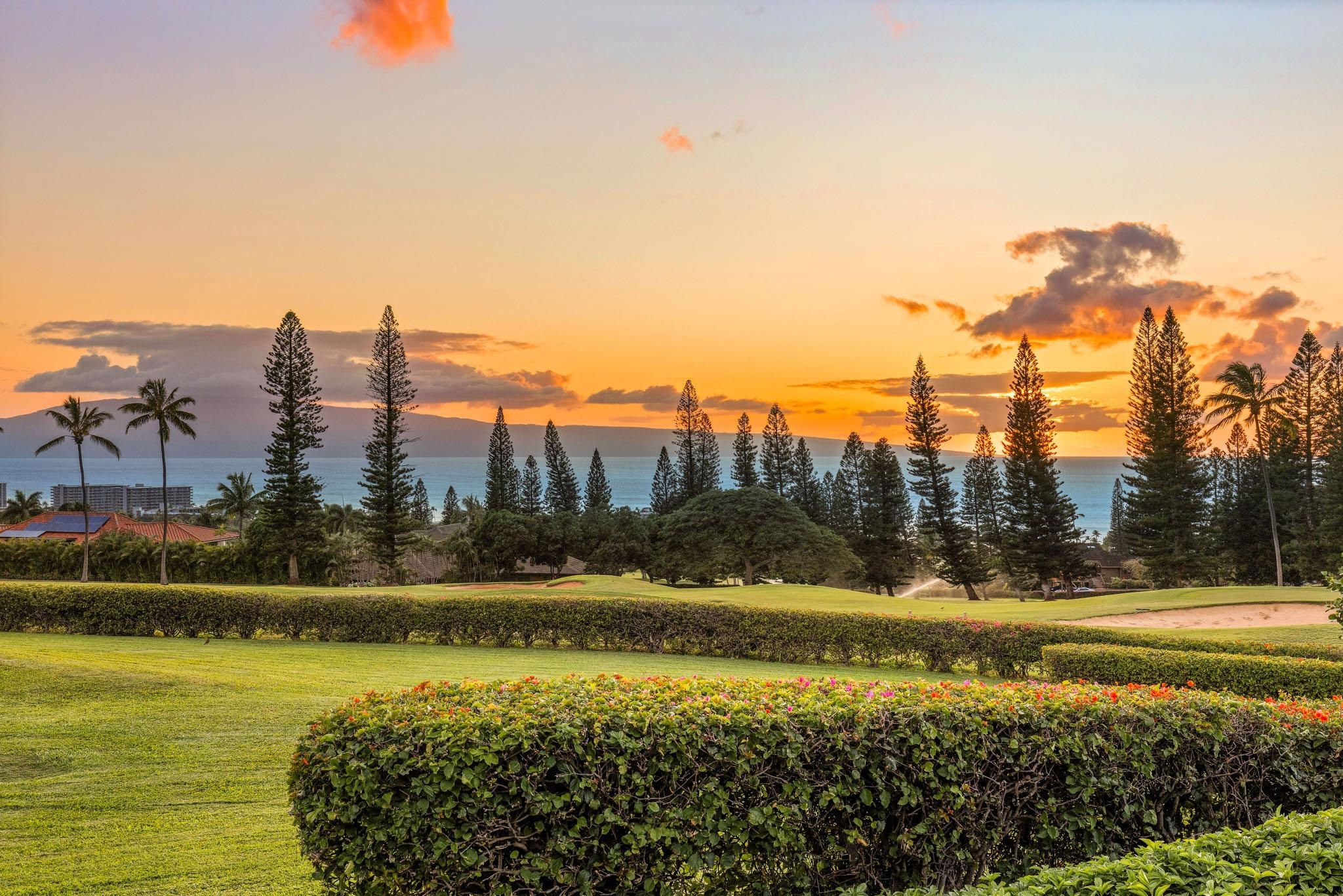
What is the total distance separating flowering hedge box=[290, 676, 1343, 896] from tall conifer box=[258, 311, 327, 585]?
114 feet

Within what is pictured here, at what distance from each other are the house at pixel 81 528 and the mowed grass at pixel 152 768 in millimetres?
40823

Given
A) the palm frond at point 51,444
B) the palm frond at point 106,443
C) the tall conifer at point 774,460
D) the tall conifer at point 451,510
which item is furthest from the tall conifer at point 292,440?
the tall conifer at point 451,510

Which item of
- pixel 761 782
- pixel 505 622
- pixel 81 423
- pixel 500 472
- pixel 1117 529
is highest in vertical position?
pixel 81 423

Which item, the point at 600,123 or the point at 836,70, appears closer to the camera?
the point at 836,70

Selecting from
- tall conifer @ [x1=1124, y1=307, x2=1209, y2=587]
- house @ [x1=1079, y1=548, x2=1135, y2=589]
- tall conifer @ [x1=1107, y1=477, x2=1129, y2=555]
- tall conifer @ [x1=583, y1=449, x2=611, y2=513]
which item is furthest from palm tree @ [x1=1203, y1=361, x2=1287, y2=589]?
tall conifer @ [x1=583, y1=449, x2=611, y2=513]

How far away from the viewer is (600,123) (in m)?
12.1

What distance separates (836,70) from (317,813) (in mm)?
10175

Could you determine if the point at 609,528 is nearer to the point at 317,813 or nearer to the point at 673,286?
the point at 673,286

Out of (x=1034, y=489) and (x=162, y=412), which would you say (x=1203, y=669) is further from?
(x=162, y=412)

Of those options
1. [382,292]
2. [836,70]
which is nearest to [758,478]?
[382,292]

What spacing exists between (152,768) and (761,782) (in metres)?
4.52

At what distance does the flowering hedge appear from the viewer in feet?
9.78

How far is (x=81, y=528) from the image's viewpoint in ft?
153

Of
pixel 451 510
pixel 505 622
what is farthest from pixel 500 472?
pixel 505 622
